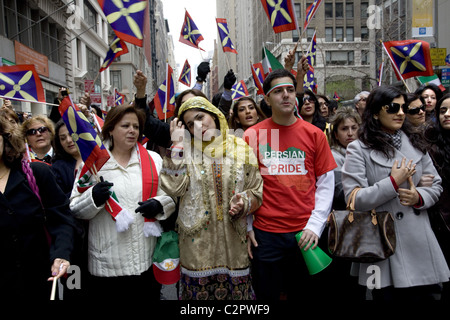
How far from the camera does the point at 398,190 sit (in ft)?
8.58

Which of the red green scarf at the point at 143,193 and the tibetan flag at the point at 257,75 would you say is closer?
the red green scarf at the point at 143,193

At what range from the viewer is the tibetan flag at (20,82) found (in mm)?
4430

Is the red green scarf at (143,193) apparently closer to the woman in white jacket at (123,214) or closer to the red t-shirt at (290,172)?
the woman in white jacket at (123,214)

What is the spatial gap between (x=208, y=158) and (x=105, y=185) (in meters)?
0.80

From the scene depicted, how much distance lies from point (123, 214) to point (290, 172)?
54.2 inches

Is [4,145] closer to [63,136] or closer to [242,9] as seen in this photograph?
[63,136]

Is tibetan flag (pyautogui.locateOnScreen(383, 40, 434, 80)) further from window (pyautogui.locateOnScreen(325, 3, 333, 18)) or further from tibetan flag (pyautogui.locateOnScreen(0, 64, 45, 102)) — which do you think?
window (pyautogui.locateOnScreen(325, 3, 333, 18))

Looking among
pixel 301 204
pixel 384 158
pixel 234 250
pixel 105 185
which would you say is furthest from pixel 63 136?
pixel 384 158

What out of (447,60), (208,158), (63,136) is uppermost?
(447,60)

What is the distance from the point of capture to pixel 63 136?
3.68 meters

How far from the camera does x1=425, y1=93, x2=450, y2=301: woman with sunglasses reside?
117 inches

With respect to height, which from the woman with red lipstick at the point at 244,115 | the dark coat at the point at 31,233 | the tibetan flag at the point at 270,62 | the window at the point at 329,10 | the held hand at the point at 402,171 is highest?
the window at the point at 329,10

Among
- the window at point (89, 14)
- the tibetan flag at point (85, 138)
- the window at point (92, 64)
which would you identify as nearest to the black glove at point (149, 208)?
the tibetan flag at point (85, 138)

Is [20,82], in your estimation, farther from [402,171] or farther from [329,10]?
[329,10]
